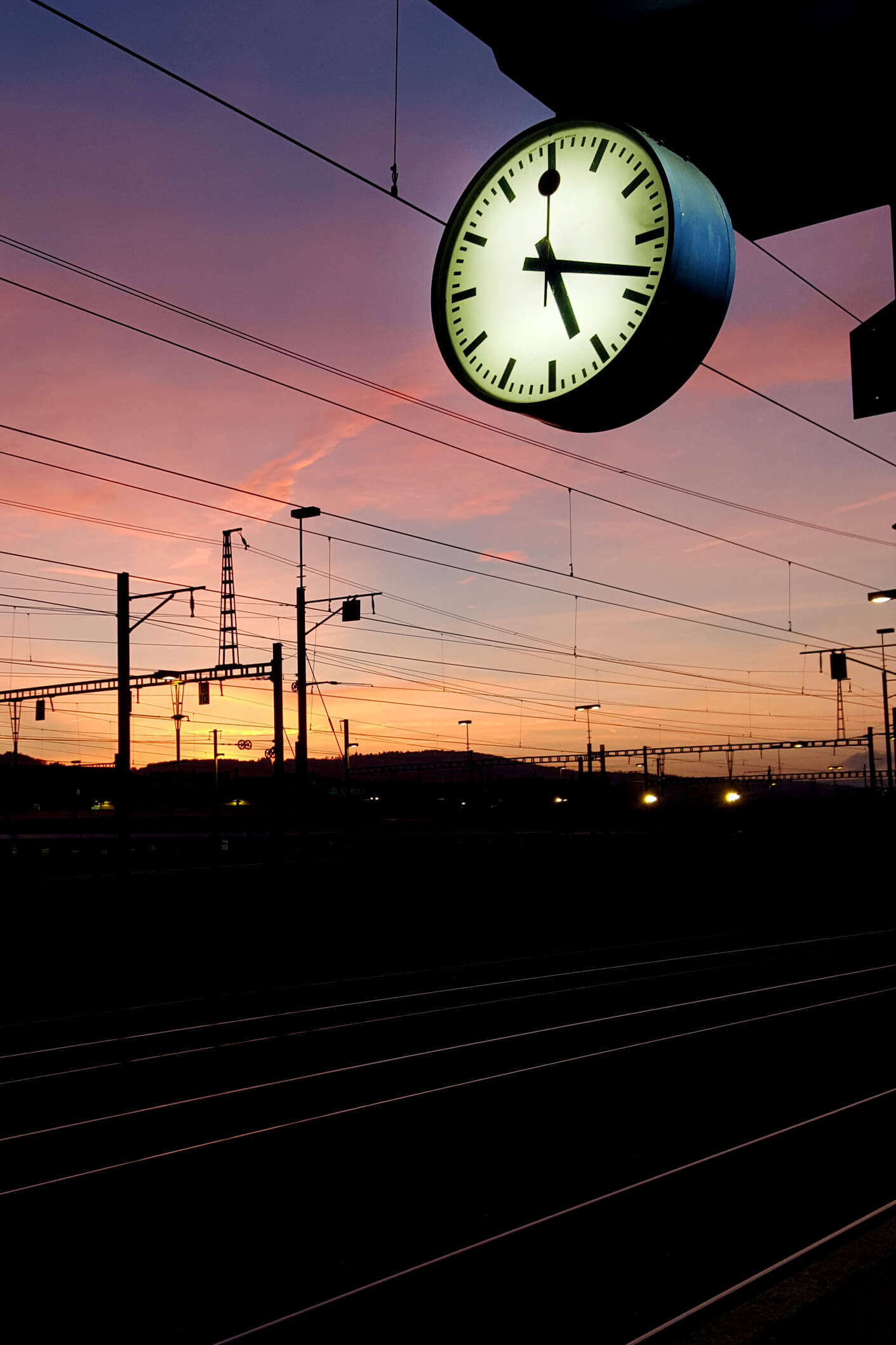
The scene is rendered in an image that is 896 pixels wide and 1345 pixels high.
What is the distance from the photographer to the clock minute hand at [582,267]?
289 centimetres

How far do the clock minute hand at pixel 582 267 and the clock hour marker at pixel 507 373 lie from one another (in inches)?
10.2

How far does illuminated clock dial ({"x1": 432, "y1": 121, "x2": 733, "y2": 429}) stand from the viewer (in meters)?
2.88

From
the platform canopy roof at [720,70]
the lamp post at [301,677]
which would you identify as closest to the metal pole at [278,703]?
the lamp post at [301,677]

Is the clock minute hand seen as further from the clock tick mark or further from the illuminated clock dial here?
the clock tick mark

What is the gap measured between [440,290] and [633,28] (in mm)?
935

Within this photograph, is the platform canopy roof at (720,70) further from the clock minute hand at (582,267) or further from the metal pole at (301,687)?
the metal pole at (301,687)

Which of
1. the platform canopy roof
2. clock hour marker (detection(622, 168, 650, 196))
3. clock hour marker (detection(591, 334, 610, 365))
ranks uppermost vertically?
the platform canopy roof

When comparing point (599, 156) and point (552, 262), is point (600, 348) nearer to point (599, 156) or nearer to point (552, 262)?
point (552, 262)

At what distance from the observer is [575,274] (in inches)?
118

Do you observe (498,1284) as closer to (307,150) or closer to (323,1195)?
(323,1195)

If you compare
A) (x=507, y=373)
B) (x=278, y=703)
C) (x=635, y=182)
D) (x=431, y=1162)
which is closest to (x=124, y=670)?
(x=278, y=703)

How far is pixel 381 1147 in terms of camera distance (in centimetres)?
846

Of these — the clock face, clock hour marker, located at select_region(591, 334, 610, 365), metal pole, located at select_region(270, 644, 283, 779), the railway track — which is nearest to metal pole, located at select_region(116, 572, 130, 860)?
metal pole, located at select_region(270, 644, 283, 779)

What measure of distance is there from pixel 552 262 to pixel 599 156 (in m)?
0.32
